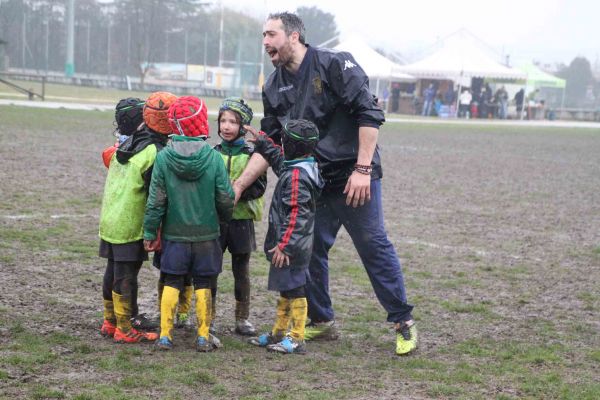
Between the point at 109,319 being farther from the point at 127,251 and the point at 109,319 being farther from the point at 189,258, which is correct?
the point at 189,258

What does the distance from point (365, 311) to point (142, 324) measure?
5.52 ft

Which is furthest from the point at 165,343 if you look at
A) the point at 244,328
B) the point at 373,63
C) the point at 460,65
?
the point at 373,63

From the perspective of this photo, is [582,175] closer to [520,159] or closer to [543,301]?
[520,159]

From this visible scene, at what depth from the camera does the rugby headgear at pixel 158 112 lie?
463cm

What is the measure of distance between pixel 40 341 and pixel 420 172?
36.5 feet

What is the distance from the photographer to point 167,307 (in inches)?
178

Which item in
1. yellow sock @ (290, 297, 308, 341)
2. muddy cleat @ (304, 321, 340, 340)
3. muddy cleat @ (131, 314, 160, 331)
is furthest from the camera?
muddy cleat @ (304, 321, 340, 340)

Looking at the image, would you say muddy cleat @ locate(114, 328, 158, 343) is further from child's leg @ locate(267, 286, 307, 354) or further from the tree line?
the tree line

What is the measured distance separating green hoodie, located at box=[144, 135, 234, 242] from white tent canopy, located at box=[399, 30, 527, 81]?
3894cm

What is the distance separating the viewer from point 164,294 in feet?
14.9

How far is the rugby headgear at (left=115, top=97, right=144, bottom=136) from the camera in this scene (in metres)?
4.82

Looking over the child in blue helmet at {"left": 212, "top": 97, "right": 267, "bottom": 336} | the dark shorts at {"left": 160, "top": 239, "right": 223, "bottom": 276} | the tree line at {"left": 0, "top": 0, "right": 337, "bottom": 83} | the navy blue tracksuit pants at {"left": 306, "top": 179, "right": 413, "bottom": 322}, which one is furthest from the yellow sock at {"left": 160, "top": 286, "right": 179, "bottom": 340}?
the tree line at {"left": 0, "top": 0, "right": 337, "bottom": 83}

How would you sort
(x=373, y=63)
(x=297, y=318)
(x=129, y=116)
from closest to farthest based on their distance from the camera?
(x=297, y=318) < (x=129, y=116) < (x=373, y=63)

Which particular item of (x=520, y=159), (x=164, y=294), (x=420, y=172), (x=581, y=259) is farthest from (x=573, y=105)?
(x=164, y=294)
